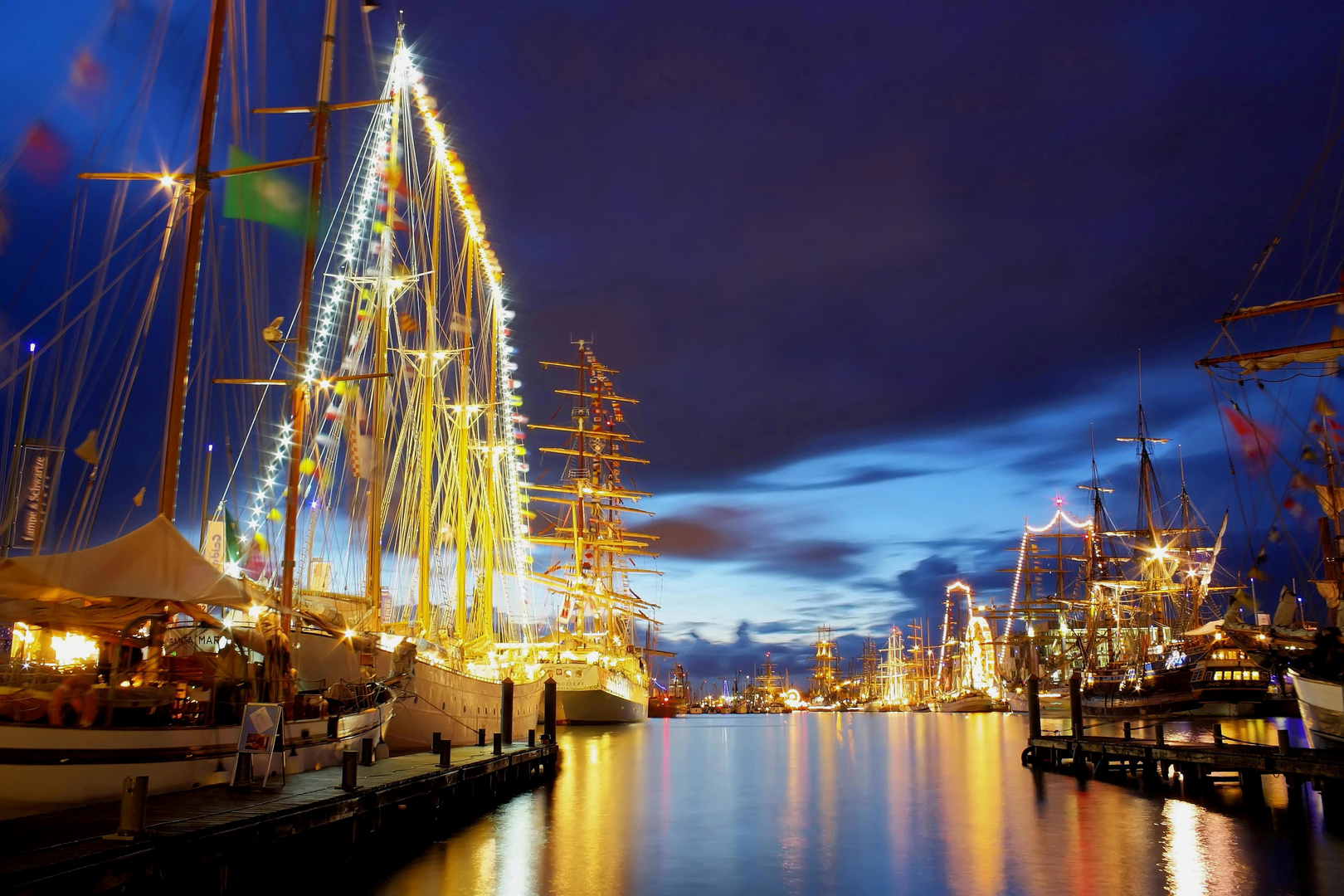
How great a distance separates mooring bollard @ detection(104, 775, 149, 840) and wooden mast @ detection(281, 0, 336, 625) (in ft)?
36.1

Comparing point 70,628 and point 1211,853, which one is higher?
point 70,628

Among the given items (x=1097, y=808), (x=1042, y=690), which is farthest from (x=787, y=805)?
(x=1042, y=690)

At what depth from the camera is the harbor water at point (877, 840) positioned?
1792 cm

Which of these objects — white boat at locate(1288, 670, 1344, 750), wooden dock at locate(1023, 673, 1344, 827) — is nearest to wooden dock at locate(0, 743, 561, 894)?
wooden dock at locate(1023, 673, 1344, 827)

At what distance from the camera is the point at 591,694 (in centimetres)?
8112

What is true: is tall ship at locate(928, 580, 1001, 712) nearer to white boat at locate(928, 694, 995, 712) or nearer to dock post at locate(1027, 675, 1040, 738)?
white boat at locate(928, 694, 995, 712)

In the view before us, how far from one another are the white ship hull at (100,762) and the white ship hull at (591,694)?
57098 millimetres

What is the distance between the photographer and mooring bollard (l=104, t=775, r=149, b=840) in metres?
11.2

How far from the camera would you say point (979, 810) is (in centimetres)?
2864

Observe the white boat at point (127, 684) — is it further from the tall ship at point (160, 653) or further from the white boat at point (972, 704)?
the white boat at point (972, 704)

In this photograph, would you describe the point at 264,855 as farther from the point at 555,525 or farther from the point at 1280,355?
the point at 555,525

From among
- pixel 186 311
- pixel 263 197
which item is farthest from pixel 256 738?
pixel 263 197

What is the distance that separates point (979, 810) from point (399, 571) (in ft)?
71.4

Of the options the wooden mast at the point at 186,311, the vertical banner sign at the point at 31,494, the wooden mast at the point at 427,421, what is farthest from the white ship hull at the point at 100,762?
the wooden mast at the point at 427,421
